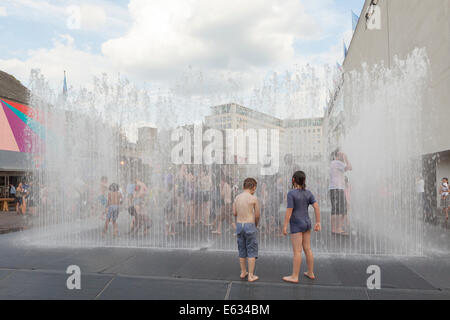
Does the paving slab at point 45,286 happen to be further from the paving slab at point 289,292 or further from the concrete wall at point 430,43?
the concrete wall at point 430,43

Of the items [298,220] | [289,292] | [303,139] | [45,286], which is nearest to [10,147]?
[45,286]

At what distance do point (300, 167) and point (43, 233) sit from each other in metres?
7.20

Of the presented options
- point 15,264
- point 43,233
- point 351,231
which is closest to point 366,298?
point 351,231

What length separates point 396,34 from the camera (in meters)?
15.7

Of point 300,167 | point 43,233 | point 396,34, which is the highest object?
point 396,34

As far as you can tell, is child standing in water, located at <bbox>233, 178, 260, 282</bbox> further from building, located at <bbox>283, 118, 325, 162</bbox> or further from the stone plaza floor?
building, located at <bbox>283, 118, 325, 162</bbox>

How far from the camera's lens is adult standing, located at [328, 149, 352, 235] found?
6640mm

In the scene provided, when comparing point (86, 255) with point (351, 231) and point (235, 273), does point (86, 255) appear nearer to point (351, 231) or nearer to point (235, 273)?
point (235, 273)

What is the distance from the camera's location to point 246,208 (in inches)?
164

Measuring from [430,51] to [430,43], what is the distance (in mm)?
309

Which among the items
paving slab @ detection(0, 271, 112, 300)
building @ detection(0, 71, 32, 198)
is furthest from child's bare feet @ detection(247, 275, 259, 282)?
building @ detection(0, 71, 32, 198)

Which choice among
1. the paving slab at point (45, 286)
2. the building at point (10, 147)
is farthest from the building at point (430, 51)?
the building at point (10, 147)

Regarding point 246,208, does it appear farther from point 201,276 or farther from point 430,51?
point 430,51
